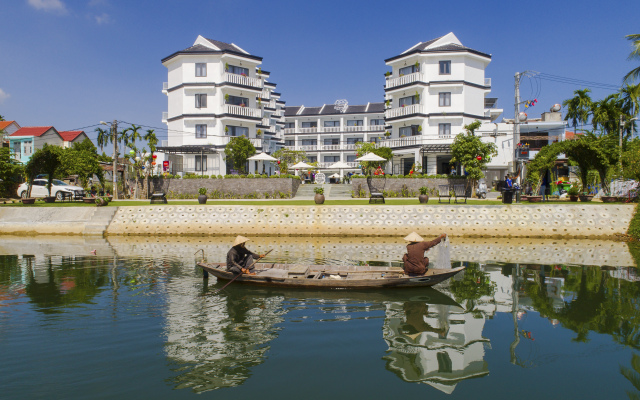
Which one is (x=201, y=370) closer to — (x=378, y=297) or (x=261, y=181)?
(x=378, y=297)

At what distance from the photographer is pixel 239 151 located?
45375 millimetres

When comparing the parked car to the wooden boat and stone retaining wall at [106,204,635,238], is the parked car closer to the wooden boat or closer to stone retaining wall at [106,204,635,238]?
stone retaining wall at [106,204,635,238]

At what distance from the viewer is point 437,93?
1941 inches

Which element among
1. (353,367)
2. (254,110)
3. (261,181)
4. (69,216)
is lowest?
(353,367)

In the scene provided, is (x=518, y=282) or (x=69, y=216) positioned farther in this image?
(x=69, y=216)

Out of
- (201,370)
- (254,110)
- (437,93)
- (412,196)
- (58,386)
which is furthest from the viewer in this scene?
(254,110)

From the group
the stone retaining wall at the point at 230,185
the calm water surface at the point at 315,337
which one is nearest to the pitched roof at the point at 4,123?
the stone retaining wall at the point at 230,185

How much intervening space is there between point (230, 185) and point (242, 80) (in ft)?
59.4

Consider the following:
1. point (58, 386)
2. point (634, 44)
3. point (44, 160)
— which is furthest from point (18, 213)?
point (634, 44)

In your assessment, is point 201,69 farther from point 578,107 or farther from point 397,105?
point 578,107

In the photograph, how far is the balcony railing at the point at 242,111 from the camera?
168ft

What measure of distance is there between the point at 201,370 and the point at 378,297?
20.7 ft

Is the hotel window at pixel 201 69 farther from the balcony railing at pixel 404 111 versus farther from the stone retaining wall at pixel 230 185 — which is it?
the balcony railing at pixel 404 111

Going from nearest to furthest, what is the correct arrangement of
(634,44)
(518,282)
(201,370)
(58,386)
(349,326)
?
(58,386), (201,370), (349,326), (518,282), (634,44)
